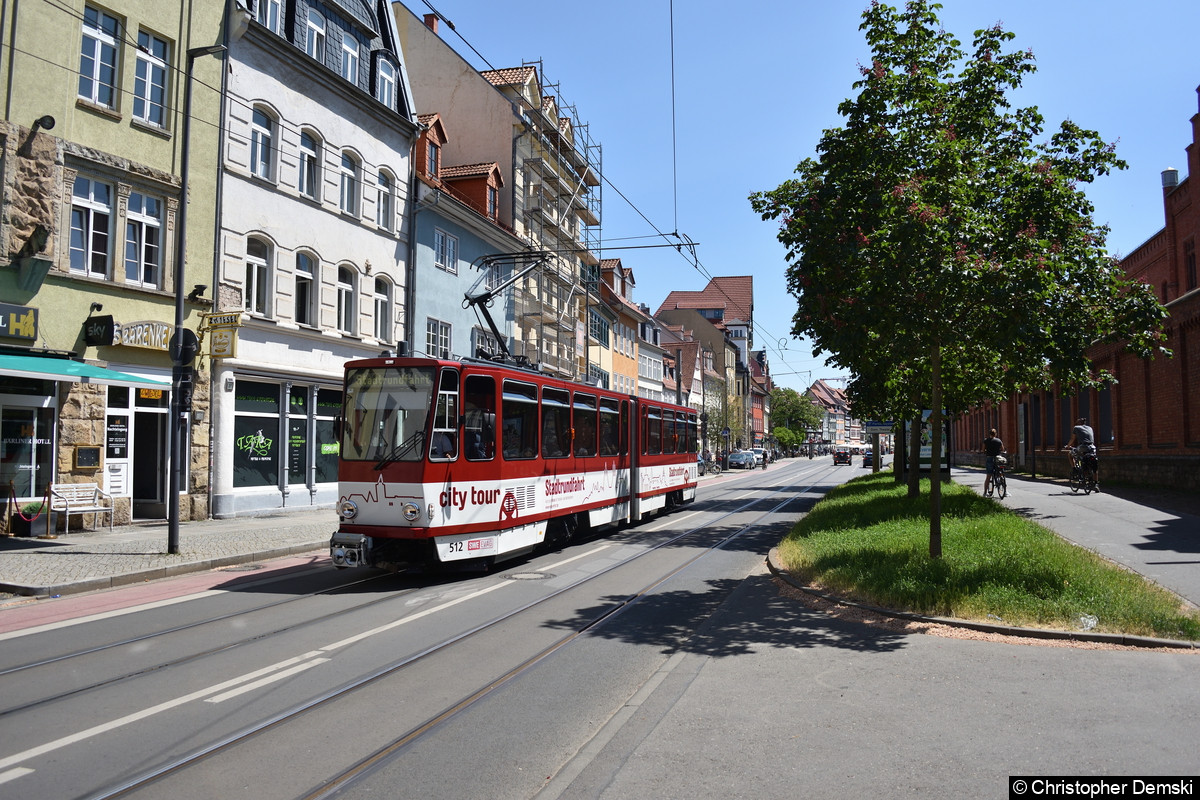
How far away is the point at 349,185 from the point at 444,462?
15.4 m

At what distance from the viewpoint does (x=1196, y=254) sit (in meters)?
31.1

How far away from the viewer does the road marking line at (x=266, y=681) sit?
6.02 m

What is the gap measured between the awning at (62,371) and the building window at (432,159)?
15142 mm

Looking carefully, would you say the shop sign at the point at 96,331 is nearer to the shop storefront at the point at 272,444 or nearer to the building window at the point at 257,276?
the shop storefront at the point at 272,444

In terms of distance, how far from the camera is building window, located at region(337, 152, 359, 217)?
23578 millimetres

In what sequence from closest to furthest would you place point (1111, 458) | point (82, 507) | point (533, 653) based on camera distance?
point (533, 653), point (82, 507), point (1111, 458)

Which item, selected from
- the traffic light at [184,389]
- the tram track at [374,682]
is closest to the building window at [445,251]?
the traffic light at [184,389]

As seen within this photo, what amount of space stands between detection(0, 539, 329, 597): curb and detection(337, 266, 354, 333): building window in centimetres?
999

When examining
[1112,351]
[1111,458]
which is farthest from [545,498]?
[1112,351]

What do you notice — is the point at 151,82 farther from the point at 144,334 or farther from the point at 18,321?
the point at 18,321

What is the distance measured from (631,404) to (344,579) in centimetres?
875

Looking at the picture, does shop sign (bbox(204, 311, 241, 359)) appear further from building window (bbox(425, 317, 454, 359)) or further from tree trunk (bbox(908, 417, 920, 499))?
tree trunk (bbox(908, 417, 920, 499))

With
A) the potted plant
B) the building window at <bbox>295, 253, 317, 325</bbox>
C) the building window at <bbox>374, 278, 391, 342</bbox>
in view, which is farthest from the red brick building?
the potted plant

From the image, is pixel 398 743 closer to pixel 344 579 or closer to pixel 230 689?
pixel 230 689
